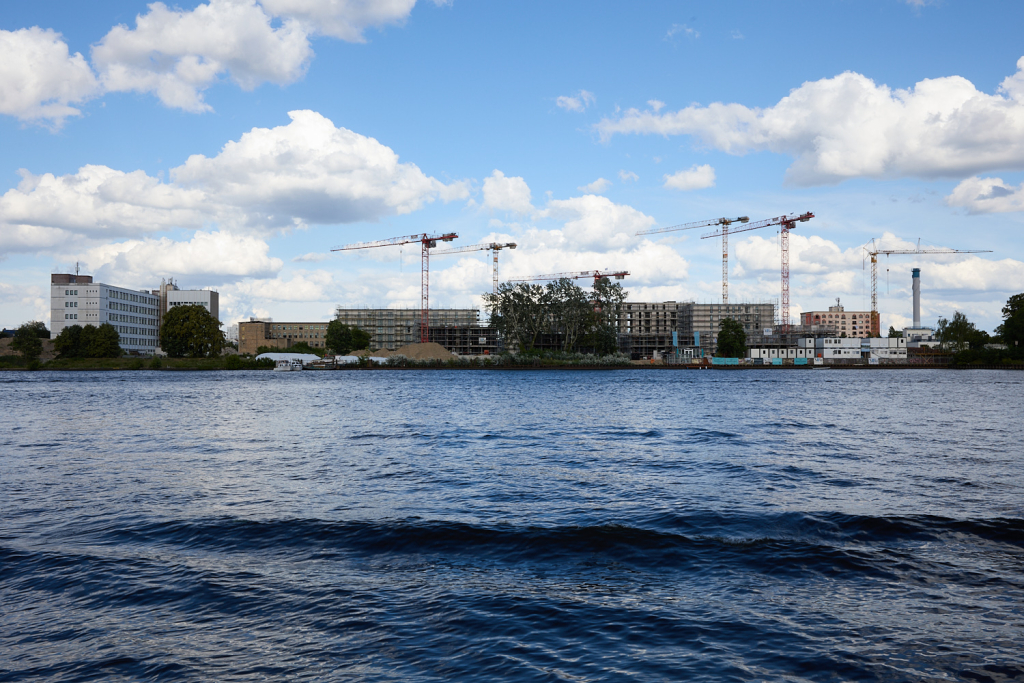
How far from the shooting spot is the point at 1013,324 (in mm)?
138875

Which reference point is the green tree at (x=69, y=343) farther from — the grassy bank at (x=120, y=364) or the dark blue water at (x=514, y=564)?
the dark blue water at (x=514, y=564)

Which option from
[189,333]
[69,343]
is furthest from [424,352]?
[69,343]

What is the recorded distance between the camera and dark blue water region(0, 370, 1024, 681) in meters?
7.90

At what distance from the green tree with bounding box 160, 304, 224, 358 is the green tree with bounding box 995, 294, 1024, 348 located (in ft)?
569

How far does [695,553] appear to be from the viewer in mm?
12031

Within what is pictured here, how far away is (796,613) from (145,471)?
20206 mm

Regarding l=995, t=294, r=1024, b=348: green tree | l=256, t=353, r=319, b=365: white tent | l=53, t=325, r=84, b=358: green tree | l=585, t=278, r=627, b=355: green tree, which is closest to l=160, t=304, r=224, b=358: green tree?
l=256, t=353, r=319, b=365: white tent

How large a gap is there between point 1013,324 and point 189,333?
177621mm

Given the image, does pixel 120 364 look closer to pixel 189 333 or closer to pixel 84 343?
pixel 84 343

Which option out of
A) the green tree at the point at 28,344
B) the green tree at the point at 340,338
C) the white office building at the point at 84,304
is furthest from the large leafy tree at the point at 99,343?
the green tree at the point at 340,338

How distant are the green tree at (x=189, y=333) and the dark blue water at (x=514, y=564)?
5082 inches

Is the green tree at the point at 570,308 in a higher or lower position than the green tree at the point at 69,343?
higher

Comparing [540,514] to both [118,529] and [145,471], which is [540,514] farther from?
[145,471]

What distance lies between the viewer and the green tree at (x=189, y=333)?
469 feet
